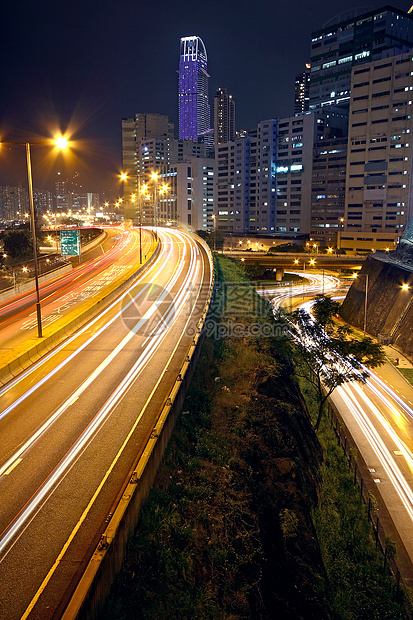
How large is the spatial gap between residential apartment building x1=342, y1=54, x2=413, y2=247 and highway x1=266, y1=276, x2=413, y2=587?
280ft

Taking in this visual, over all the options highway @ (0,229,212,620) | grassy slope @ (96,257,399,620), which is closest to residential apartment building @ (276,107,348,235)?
highway @ (0,229,212,620)

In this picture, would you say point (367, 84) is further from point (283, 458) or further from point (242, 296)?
point (283, 458)

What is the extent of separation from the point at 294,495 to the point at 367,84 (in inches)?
4920

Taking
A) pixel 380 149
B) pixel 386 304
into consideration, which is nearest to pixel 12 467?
pixel 386 304

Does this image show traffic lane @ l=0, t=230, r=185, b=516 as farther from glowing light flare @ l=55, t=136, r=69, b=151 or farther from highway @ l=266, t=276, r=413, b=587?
highway @ l=266, t=276, r=413, b=587

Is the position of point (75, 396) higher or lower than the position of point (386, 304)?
higher

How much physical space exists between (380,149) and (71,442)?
121 metres

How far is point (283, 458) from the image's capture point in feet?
59.2

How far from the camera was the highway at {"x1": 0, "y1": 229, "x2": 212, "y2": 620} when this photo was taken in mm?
8898

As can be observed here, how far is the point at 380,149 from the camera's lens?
11181cm

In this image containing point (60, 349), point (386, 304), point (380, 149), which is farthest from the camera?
point (380, 149)

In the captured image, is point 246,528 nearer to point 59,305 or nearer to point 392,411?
point 392,411

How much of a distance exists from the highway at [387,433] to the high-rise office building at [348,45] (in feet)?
474

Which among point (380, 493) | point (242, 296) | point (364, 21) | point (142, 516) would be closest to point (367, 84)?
point (364, 21)
